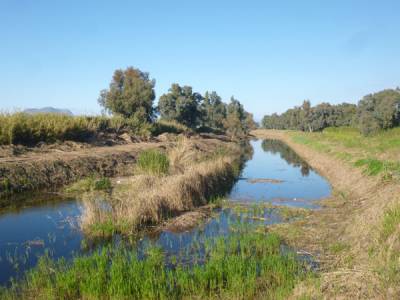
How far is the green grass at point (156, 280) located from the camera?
6.43 m

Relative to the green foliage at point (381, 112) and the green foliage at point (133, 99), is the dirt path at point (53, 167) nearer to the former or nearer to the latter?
the green foliage at point (133, 99)

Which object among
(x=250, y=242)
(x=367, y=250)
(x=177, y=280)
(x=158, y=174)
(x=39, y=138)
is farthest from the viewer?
(x=39, y=138)

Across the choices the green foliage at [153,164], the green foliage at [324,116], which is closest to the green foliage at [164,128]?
the green foliage at [153,164]

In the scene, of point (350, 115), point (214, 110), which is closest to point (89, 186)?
point (214, 110)

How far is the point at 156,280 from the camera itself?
6.74 meters

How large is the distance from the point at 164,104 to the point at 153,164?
38135mm

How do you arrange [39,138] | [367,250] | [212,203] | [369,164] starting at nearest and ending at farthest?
[367,250], [212,203], [369,164], [39,138]

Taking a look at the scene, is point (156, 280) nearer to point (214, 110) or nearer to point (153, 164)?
point (153, 164)

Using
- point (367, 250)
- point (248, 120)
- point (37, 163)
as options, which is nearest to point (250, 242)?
point (367, 250)

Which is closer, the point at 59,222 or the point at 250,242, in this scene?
the point at 250,242

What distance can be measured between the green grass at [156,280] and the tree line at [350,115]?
1818 inches

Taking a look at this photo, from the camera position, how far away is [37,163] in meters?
17.0

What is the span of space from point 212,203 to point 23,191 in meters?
7.46

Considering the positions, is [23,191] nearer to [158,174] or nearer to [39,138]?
[158,174]
